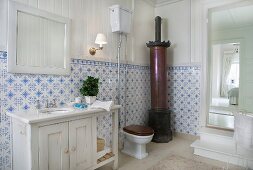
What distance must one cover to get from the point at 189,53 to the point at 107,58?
5.35 feet

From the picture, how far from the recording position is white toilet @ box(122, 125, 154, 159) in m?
2.62

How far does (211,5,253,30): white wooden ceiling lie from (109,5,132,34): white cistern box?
1.61 meters

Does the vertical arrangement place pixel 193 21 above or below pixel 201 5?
below

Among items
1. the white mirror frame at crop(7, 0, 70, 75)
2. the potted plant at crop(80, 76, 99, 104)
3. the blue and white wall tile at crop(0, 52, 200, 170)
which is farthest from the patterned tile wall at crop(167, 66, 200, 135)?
the white mirror frame at crop(7, 0, 70, 75)

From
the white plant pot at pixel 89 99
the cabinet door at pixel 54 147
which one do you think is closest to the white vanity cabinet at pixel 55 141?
the cabinet door at pixel 54 147

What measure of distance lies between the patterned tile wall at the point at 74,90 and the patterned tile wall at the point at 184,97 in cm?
50

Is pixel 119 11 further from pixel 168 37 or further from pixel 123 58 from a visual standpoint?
pixel 168 37

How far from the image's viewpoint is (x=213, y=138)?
10.2 ft

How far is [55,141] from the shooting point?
1.70 m

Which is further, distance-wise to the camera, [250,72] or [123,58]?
[250,72]

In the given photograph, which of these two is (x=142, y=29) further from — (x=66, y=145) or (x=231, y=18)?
(x=66, y=145)

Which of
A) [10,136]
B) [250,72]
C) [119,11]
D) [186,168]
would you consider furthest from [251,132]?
[10,136]

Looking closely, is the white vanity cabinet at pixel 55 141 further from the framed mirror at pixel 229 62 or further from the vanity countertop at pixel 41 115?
the framed mirror at pixel 229 62

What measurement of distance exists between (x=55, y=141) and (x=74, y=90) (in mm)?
844
